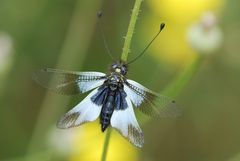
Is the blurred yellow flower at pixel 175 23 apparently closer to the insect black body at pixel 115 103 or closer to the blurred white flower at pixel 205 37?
the blurred white flower at pixel 205 37

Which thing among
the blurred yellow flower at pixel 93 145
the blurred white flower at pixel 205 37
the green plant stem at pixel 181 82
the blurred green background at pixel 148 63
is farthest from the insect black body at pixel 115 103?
the blurred green background at pixel 148 63

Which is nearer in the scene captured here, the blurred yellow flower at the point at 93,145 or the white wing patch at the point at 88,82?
the white wing patch at the point at 88,82

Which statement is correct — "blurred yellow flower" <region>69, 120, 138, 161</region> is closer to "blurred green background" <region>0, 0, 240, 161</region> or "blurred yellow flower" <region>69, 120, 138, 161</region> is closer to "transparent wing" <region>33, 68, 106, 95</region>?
"blurred green background" <region>0, 0, 240, 161</region>

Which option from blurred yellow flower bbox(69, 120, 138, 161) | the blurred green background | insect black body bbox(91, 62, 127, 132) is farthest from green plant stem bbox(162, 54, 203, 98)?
the blurred green background

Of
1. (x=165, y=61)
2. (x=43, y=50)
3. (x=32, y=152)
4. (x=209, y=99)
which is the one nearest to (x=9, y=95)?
(x=43, y=50)

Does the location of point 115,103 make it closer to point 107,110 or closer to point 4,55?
point 107,110

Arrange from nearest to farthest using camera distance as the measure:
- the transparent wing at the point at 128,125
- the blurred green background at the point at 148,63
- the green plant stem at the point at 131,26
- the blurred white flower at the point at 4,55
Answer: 1. the green plant stem at the point at 131,26
2. the transparent wing at the point at 128,125
3. the blurred white flower at the point at 4,55
4. the blurred green background at the point at 148,63

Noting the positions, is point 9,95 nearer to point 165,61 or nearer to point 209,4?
point 165,61
